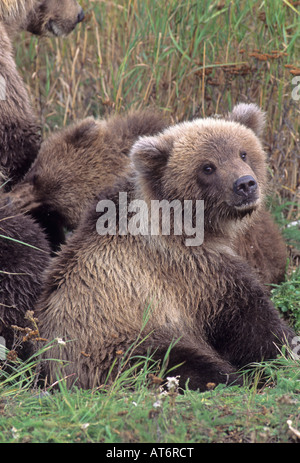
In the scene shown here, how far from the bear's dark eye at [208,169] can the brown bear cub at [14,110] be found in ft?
6.36

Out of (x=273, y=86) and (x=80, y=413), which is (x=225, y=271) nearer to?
(x=80, y=413)

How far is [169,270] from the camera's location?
497 cm

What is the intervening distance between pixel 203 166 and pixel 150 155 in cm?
39

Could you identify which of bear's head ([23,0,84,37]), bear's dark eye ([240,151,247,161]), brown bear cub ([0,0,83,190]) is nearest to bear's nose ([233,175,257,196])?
bear's dark eye ([240,151,247,161])

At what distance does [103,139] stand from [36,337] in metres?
2.52

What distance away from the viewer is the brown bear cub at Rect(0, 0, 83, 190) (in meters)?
6.01

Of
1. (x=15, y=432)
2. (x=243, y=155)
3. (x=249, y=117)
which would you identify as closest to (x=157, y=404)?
(x=15, y=432)

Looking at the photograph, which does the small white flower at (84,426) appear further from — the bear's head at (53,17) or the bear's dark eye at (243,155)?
the bear's head at (53,17)

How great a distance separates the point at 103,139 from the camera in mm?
6480

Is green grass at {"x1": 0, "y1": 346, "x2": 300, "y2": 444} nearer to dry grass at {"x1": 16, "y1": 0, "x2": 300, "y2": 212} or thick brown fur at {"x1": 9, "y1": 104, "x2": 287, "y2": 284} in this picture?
thick brown fur at {"x1": 9, "y1": 104, "x2": 287, "y2": 284}

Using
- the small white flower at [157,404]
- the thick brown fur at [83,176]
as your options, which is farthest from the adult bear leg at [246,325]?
the small white flower at [157,404]

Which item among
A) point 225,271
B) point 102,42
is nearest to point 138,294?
point 225,271

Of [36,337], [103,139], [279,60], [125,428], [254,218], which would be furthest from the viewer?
[279,60]

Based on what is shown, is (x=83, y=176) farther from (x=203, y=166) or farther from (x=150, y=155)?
(x=203, y=166)
